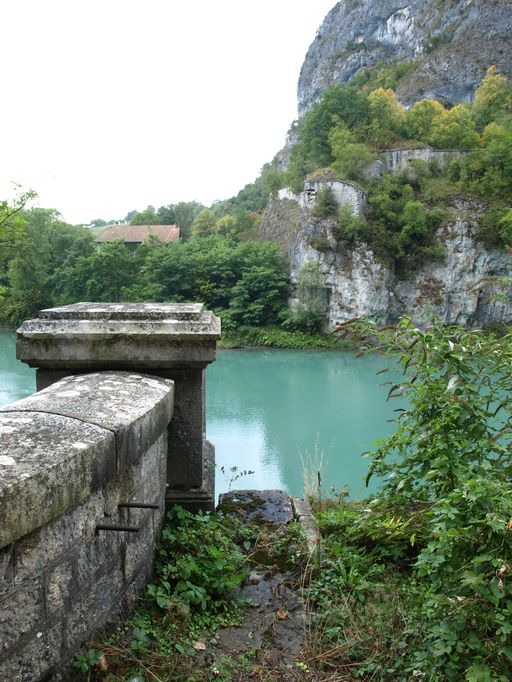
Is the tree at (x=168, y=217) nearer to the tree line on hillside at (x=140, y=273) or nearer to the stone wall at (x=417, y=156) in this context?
the tree line on hillside at (x=140, y=273)

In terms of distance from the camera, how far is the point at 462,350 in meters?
1.99

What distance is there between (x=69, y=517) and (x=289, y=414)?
13612 mm

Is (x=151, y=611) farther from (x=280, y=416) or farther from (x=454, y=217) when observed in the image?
(x=454, y=217)

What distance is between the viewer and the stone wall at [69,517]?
102 centimetres

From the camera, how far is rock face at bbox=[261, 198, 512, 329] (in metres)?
28.5

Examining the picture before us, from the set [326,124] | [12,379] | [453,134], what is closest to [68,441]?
[12,379]

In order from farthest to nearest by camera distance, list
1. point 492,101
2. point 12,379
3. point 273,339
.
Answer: point 492,101, point 273,339, point 12,379

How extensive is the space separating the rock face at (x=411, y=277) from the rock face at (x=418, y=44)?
24.9m

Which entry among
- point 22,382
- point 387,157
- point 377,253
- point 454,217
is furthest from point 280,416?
point 387,157

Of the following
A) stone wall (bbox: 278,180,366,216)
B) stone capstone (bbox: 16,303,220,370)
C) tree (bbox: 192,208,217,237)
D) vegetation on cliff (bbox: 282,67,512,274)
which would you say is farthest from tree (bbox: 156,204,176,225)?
stone capstone (bbox: 16,303,220,370)

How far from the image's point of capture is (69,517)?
122cm

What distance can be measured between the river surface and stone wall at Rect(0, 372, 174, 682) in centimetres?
379

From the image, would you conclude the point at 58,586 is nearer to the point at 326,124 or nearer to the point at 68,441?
the point at 68,441

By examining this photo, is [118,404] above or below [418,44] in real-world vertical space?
below
